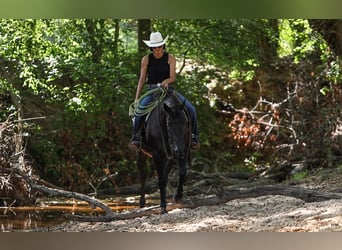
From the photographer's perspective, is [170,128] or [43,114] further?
[43,114]

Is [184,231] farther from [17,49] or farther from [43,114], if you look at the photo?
[17,49]

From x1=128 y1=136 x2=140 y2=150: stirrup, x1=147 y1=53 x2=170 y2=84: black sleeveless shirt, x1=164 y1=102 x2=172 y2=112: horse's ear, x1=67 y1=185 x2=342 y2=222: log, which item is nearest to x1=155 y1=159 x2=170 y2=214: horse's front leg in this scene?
x1=67 y1=185 x2=342 y2=222: log

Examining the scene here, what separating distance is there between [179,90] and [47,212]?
1.45m

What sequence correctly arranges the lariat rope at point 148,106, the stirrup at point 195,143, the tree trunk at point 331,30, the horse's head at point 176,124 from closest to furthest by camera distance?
1. the horse's head at point 176,124
2. the lariat rope at point 148,106
3. the stirrup at point 195,143
4. the tree trunk at point 331,30

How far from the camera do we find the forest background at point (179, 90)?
6.39 meters

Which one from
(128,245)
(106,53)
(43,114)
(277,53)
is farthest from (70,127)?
(277,53)

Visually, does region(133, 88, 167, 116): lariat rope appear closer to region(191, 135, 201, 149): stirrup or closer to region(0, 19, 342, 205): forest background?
region(0, 19, 342, 205): forest background

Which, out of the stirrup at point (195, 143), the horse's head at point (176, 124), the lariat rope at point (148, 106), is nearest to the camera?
the horse's head at point (176, 124)

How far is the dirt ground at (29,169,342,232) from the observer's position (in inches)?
241

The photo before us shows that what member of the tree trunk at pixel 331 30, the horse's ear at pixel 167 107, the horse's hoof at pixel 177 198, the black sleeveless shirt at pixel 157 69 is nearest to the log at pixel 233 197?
the horse's hoof at pixel 177 198

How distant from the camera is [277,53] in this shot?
661 cm

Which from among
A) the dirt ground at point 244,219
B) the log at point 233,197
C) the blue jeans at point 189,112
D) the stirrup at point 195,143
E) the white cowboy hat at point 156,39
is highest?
the white cowboy hat at point 156,39

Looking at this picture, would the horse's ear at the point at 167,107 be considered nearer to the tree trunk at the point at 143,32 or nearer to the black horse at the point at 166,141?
the black horse at the point at 166,141

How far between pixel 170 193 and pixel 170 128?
583 mm
